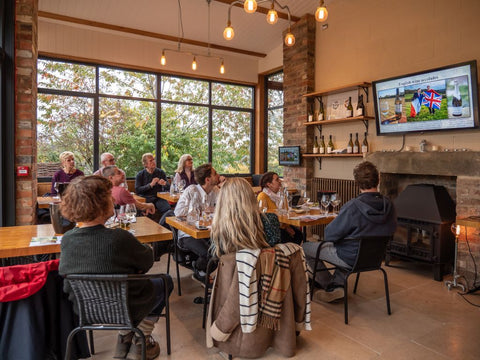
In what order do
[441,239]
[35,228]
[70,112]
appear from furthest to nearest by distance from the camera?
1. [70,112]
2. [441,239]
3. [35,228]

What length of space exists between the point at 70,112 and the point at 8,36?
2.88 m

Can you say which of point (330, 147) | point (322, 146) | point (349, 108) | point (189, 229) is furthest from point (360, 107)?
point (189, 229)

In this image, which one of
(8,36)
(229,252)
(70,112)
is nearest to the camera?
(229,252)

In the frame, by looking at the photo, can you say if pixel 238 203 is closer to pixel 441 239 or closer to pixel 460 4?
pixel 441 239

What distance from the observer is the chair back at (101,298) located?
167 centimetres

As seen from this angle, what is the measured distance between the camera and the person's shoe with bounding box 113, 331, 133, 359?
2236 mm

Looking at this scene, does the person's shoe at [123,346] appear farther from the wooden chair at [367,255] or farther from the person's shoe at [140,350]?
the wooden chair at [367,255]

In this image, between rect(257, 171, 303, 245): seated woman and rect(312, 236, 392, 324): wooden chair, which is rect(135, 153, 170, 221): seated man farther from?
rect(312, 236, 392, 324): wooden chair

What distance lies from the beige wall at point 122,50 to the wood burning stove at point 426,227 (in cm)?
491

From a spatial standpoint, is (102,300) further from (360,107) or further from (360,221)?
(360,107)

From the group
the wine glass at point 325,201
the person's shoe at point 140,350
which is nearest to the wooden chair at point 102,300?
the person's shoe at point 140,350

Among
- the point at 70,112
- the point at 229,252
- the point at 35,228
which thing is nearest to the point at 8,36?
the point at 35,228

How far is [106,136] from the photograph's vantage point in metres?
6.66

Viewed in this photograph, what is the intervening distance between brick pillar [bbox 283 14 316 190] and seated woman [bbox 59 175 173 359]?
15.5 ft
